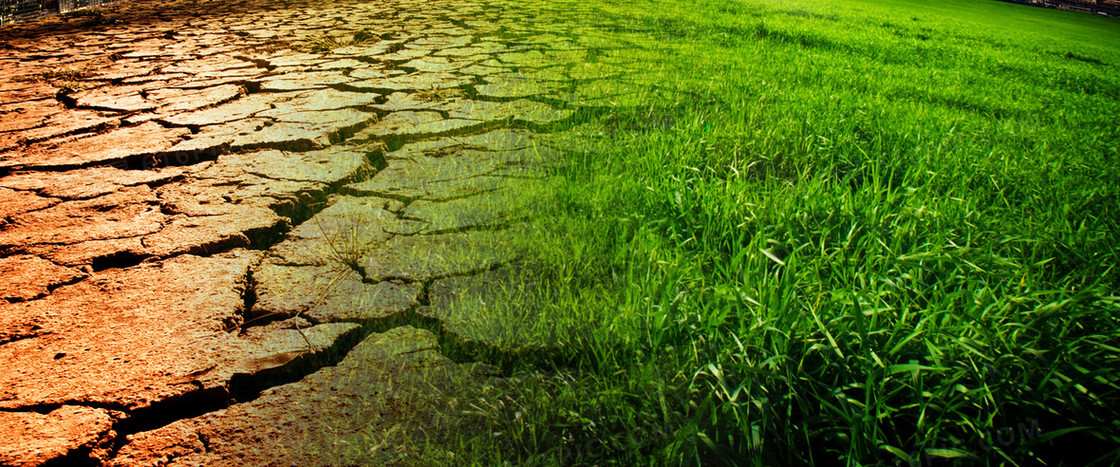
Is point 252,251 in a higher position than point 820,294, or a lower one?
lower

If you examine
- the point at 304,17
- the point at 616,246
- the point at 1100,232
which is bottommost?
the point at 616,246

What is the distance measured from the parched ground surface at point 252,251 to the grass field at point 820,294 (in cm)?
22

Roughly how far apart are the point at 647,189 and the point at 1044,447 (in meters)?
1.05

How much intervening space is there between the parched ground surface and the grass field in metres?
0.22

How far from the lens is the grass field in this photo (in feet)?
2.75

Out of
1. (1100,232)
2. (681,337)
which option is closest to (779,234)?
(681,337)

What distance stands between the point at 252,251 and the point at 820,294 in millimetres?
1421

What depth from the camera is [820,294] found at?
103 centimetres

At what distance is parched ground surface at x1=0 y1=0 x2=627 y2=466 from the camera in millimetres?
916

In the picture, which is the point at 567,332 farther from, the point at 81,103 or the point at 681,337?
the point at 81,103

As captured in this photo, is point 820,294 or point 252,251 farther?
point 252,251

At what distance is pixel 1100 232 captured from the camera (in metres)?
1.38

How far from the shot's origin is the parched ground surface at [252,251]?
916 mm

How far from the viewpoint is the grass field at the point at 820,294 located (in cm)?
84
